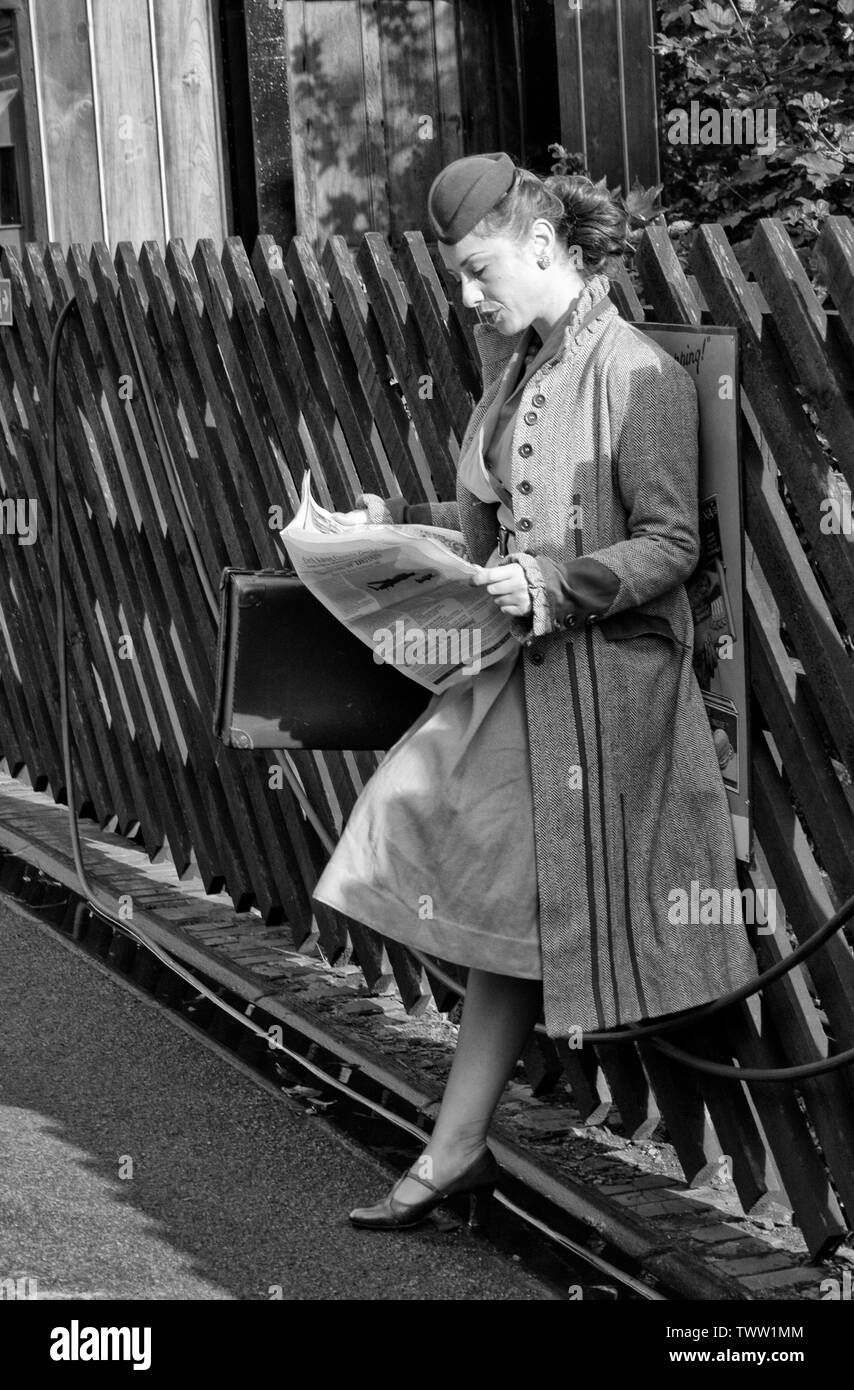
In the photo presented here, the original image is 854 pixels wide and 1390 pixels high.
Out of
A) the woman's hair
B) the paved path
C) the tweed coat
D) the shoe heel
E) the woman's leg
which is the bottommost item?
the shoe heel

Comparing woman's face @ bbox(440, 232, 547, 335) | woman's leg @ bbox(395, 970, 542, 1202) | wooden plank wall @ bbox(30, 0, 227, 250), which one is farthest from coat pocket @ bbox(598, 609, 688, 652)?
wooden plank wall @ bbox(30, 0, 227, 250)

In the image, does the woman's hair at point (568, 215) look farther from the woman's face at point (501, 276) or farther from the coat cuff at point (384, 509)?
the coat cuff at point (384, 509)

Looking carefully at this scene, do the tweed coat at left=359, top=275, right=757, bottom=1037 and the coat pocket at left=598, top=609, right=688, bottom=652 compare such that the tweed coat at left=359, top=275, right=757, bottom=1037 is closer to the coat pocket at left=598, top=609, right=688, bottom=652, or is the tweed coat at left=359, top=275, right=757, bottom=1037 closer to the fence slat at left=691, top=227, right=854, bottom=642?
the coat pocket at left=598, top=609, right=688, bottom=652

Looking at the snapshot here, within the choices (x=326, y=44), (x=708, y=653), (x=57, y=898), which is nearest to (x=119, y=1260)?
(x=708, y=653)

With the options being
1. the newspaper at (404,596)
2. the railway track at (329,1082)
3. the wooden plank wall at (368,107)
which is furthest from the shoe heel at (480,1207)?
the wooden plank wall at (368,107)

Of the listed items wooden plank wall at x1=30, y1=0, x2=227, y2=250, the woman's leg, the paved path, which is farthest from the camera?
wooden plank wall at x1=30, y1=0, x2=227, y2=250

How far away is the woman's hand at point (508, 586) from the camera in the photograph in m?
3.08

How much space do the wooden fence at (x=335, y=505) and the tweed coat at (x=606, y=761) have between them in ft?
0.42

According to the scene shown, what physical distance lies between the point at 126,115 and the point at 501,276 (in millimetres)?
5689

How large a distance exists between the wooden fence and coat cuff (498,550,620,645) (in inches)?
12.1

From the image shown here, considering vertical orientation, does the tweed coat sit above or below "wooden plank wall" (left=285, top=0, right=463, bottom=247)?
below

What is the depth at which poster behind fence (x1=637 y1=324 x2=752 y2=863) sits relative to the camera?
124 inches
